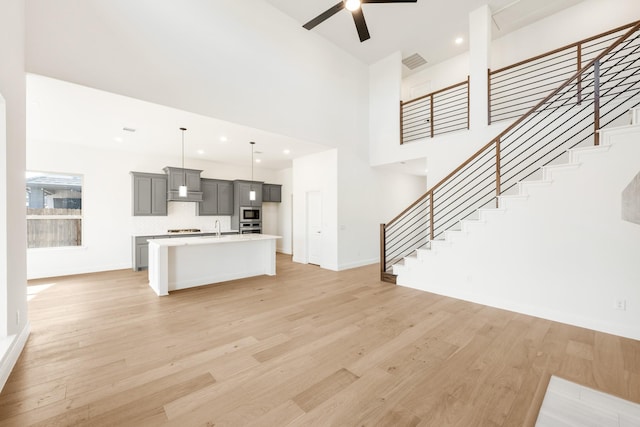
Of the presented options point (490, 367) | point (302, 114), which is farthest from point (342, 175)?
point (490, 367)

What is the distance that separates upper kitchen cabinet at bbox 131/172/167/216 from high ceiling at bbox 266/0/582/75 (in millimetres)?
5205

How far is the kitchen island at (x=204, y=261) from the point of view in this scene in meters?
4.71

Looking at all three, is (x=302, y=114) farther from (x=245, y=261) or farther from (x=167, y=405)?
(x=167, y=405)

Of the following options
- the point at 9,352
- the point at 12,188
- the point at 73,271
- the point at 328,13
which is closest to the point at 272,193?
the point at 73,271

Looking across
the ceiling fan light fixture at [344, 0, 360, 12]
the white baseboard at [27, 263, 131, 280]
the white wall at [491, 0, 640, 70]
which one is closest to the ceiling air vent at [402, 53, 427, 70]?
the white wall at [491, 0, 640, 70]

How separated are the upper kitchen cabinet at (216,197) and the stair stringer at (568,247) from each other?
267 inches

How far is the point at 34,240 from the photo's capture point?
5965 millimetres

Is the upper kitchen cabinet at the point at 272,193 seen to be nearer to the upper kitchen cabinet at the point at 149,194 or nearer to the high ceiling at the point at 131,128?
the high ceiling at the point at 131,128

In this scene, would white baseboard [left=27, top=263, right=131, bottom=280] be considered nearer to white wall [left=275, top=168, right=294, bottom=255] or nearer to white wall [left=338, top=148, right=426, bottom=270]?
white wall [left=275, top=168, right=294, bottom=255]

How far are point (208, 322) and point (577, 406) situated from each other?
3704 millimetres

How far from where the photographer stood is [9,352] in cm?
236

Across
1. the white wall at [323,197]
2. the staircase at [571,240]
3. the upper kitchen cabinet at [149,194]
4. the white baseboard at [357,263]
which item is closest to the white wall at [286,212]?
the white wall at [323,197]

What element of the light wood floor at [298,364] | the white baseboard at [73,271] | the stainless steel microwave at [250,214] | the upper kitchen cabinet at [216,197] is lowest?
the light wood floor at [298,364]

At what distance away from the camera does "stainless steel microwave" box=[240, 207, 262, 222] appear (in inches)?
333
